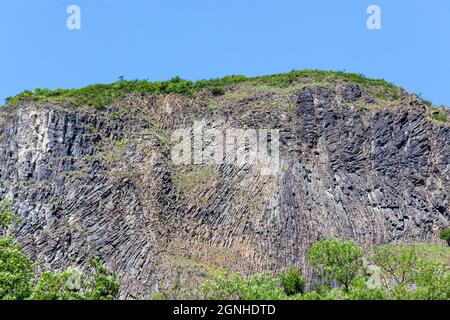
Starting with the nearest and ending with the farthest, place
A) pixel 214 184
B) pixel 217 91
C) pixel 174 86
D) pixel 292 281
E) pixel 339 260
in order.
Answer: pixel 339 260, pixel 292 281, pixel 214 184, pixel 217 91, pixel 174 86

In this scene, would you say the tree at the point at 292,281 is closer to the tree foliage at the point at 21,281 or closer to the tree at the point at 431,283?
the tree at the point at 431,283

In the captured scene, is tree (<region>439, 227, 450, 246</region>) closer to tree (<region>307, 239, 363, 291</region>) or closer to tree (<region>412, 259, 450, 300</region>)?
tree (<region>307, 239, 363, 291</region>)

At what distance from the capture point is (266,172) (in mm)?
63250

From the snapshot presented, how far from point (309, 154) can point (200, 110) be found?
11025 millimetres

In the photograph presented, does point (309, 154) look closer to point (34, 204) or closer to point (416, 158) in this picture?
point (416, 158)

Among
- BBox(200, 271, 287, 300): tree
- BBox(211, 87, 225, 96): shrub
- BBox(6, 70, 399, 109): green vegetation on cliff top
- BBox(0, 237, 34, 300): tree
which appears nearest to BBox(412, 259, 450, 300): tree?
BBox(200, 271, 287, 300): tree

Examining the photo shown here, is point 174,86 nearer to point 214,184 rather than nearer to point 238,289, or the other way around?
point 214,184

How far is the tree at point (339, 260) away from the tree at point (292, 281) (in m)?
8.12

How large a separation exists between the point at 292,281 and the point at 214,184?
13.1 metres

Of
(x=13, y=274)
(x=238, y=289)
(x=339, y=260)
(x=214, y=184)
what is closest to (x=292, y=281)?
(x=339, y=260)

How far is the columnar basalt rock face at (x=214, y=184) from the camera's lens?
55750 mm

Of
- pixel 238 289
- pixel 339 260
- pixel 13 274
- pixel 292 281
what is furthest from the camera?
pixel 292 281

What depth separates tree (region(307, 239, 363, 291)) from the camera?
135ft

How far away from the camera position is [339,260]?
41.8 m
